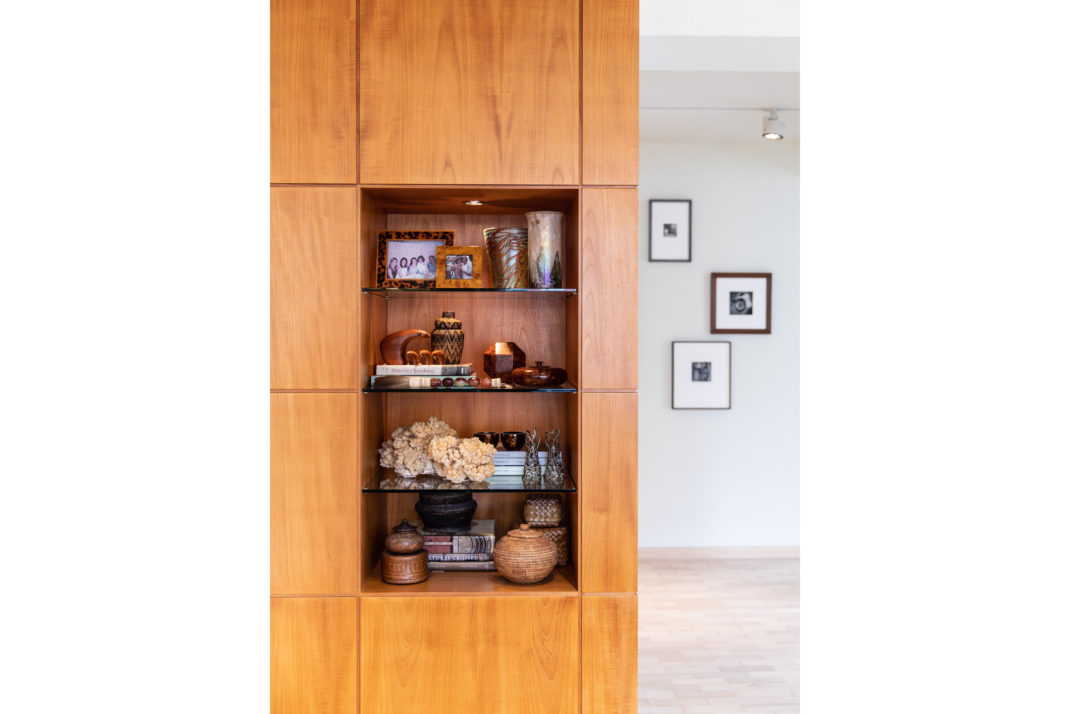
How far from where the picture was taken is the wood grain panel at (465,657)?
2.16m

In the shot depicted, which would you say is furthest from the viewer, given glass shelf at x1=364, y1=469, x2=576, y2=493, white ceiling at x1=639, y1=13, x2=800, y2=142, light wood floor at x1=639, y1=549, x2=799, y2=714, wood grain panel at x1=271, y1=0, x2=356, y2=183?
light wood floor at x1=639, y1=549, x2=799, y2=714

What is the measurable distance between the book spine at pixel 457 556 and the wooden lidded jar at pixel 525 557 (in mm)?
114

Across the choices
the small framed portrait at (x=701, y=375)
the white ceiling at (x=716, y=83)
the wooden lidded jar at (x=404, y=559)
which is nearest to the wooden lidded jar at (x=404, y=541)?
the wooden lidded jar at (x=404, y=559)

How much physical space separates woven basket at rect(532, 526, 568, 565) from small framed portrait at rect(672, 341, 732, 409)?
104 inches

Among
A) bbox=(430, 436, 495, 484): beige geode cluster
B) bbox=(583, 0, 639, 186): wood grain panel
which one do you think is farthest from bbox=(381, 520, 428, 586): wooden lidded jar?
bbox=(583, 0, 639, 186): wood grain panel

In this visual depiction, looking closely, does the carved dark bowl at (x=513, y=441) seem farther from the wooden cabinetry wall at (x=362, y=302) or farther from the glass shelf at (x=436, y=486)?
the wooden cabinetry wall at (x=362, y=302)

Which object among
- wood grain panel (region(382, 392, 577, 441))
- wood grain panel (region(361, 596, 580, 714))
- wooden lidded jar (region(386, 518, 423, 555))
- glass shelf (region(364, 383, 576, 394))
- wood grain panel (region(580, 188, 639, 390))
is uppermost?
wood grain panel (region(580, 188, 639, 390))

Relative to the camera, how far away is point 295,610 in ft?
7.07

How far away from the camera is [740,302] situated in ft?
16.0

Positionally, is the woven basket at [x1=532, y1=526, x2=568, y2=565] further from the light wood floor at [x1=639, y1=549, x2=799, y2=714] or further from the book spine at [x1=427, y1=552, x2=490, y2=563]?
the light wood floor at [x1=639, y1=549, x2=799, y2=714]

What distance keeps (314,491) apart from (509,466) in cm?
59

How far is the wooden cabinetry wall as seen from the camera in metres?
2.13
